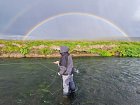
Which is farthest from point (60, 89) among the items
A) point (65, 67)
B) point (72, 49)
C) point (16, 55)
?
point (72, 49)

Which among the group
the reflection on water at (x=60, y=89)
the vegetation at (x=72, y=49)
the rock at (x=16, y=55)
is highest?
the vegetation at (x=72, y=49)

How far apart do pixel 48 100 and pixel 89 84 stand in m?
4.75

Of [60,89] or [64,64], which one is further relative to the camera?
[60,89]

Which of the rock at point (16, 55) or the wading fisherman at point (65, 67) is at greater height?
the wading fisherman at point (65, 67)

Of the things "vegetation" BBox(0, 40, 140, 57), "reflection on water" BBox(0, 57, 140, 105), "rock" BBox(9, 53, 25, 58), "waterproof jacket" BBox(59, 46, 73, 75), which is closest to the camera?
"reflection on water" BBox(0, 57, 140, 105)

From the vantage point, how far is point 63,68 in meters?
13.1

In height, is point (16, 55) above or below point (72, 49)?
below

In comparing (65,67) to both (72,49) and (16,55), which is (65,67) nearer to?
(16,55)

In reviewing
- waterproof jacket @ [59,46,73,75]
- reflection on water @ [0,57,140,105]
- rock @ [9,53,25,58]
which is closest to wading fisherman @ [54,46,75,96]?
waterproof jacket @ [59,46,73,75]

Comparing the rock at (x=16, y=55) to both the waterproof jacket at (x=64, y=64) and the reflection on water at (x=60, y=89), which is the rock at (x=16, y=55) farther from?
the waterproof jacket at (x=64, y=64)

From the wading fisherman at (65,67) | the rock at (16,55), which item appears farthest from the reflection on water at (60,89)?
the rock at (16,55)

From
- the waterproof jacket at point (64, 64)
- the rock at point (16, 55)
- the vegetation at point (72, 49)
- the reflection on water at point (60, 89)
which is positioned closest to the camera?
the reflection on water at point (60, 89)

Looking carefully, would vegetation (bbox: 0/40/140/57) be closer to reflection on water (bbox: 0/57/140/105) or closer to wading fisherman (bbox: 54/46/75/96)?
reflection on water (bbox: 0/57/140/105)

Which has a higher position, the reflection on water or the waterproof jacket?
the waterproof jacket
